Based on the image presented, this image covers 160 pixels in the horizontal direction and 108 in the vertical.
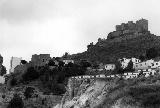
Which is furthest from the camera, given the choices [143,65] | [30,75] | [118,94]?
[30,75]

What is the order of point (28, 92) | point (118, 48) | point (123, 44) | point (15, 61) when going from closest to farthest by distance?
1. point (28, 92)
2. point (118, 48)
3. point (123, 44)
4. point (15, 61)

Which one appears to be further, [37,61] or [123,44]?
[123,44]

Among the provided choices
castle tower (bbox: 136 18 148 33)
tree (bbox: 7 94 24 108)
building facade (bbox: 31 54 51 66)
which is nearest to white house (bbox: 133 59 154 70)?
tree (bbox: 7 94 24 108)

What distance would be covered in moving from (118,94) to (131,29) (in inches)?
4136

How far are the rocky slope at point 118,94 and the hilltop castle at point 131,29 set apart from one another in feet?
255

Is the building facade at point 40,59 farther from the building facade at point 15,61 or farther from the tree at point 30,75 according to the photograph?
the tree at point 30,75

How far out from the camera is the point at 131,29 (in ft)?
513

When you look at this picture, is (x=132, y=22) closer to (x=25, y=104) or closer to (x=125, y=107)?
(x=25, y=104)

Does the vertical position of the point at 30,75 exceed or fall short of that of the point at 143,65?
it falls short

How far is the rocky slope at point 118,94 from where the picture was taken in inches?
1875

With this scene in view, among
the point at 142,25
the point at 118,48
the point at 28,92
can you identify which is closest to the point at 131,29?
the point at 142,25

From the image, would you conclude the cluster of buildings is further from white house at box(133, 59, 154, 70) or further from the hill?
white house at box(133, 59, 154, 70)

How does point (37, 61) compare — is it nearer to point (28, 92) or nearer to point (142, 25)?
point (28, 92)

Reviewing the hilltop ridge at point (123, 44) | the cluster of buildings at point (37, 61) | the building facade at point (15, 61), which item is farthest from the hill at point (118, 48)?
the building facade at point (15, 61)
